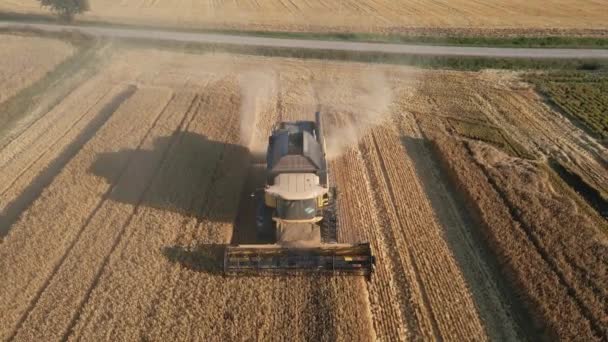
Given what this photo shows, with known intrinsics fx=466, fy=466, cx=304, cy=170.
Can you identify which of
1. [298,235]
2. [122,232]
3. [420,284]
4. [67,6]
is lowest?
[420,284]

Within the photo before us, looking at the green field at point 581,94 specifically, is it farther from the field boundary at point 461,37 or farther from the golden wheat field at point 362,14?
the golden wheat field at point 362,14

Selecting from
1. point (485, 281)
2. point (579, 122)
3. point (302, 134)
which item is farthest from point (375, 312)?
point (579, 122)

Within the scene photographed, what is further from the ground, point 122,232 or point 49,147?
point 49,147

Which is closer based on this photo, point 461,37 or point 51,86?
point 51,86

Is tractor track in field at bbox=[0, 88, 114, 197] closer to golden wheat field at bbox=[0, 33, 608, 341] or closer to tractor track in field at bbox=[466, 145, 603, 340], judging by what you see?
golden wheat field at bbox=[0, 33, 608, 341]

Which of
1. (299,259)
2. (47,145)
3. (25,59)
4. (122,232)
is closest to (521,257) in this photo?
(299,259)

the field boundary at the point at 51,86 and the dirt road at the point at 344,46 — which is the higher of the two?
the dirt road at the point at 344,46

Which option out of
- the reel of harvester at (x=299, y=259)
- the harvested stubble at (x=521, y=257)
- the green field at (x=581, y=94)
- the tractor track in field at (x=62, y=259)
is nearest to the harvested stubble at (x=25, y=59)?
the tractor track in field at (x=62, y=259)

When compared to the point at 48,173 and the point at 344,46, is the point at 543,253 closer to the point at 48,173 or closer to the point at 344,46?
the point at 48,173
